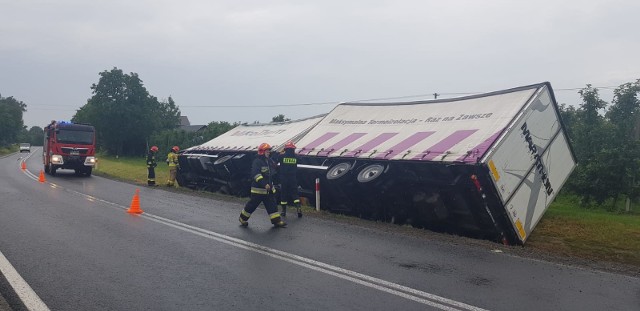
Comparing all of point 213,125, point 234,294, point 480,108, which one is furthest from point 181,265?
point 213,125

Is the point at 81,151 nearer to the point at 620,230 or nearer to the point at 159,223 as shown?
the point at 159,223

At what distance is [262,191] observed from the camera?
10.6m

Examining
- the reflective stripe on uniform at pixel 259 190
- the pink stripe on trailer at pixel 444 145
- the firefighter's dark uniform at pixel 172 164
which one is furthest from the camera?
the firefighter's dark uniform at pixel 172 164

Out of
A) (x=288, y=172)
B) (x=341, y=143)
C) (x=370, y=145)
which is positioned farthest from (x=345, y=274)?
(x=341, y=143)

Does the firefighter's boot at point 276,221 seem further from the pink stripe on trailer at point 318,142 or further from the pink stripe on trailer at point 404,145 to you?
the pink stripe on trailer at point 318,142

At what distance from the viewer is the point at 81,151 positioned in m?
27.2

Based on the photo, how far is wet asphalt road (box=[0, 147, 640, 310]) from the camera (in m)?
5.69

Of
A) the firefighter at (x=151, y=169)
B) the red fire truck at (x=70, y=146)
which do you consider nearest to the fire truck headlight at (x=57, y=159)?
the red fire truck at (x=70, y=146)

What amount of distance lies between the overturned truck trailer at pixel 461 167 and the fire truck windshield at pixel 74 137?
17.1 metres

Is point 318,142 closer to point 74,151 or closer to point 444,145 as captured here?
point 444,145

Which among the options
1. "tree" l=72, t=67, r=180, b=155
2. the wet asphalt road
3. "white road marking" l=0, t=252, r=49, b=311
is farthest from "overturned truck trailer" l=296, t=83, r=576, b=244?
"tree" l=72, t=67, r=180, b=155

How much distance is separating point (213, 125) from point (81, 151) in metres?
13.4

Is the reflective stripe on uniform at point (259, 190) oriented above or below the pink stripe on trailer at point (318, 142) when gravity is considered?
below

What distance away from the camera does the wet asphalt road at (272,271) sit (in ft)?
18.7
